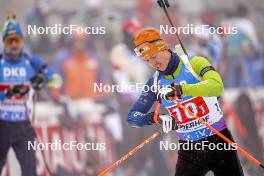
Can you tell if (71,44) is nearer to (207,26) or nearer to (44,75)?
(44,75)

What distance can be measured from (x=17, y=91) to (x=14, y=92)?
0.03 meters

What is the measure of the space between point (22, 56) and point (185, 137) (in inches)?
99.1

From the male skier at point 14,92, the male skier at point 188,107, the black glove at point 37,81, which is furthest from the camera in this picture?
the black glove at point 37,81

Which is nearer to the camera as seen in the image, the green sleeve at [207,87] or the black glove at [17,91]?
the green sleeve at [207,87]

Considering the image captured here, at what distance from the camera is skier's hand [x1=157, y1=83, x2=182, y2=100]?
155 inches

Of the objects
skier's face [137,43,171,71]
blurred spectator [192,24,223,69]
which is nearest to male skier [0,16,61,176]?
skier's face [137,43,171,71]

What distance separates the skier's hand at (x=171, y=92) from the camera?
155 inches

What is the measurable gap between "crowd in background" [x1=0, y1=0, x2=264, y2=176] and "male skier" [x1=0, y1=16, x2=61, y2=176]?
1.25m

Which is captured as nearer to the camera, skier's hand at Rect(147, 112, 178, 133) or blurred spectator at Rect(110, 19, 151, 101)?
skier's hand at Rect(147, 112, 178, 133)

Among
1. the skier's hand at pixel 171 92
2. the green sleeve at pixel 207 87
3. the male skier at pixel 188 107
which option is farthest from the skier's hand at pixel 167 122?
the green sleeve at pixel 207 87

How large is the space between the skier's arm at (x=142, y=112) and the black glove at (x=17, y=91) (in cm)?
200

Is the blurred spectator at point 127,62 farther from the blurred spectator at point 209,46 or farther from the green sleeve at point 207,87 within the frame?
the green sleeve at point 207,87

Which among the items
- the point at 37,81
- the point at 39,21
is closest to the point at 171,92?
the point at 37,81

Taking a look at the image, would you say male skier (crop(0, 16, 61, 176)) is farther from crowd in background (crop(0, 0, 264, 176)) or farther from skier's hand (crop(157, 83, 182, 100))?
skier's hand (crop(157, 83, 182, 100))
